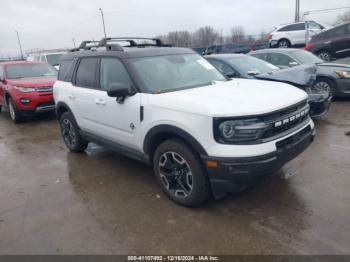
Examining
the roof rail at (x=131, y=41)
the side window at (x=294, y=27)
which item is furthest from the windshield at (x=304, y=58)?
the side window at (x=294, y=27)

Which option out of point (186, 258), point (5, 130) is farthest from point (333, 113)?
point (5, 130)

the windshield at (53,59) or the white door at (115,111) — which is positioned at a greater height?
the windshield at (53,59)

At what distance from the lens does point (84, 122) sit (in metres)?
4.60

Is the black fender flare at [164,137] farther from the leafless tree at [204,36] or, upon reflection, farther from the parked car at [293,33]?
the leafless tree at [204,36]

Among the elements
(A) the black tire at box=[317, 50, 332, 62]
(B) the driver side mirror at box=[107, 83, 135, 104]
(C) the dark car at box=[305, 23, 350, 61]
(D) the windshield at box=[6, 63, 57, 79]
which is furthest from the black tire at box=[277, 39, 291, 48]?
(B) the driver side mirror at box=[107, 83, 135, 104]

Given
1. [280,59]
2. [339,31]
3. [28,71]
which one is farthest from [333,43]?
[28,71]

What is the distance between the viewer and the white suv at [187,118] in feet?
8.71

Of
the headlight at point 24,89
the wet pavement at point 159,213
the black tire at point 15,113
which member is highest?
the headlight at point 24,89

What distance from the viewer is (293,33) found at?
15.8m

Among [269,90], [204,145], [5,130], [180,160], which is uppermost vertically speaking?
[269,90]

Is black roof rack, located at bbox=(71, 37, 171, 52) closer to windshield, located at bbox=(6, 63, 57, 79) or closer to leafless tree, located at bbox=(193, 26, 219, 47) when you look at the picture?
windshield, located at bbox=(6, 63, 57, 79)

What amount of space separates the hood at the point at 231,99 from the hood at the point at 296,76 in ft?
7.11

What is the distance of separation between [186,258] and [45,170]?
3179 millimetres

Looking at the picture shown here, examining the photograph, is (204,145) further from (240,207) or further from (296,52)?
(296,52)
